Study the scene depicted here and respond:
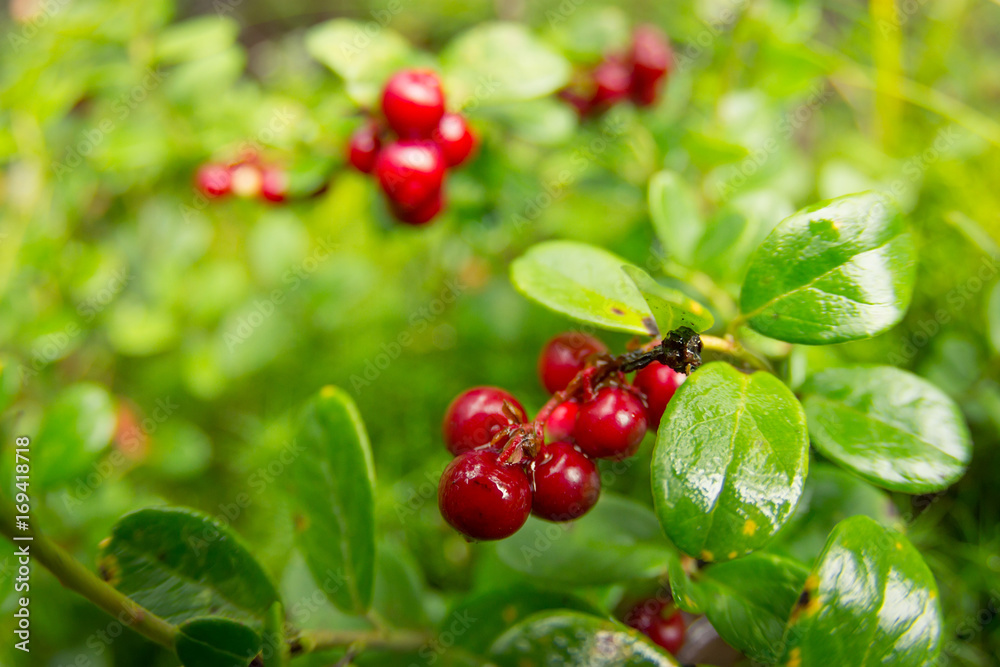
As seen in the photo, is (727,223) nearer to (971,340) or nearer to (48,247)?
(971,340)

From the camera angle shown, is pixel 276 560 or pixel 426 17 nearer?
pixel 276 560

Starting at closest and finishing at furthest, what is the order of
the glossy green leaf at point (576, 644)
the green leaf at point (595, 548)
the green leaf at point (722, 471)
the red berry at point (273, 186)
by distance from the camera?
the green leaf at point (722, 471)
the glossy green leaf at point (576, 644)
the green leaf at point (595, 548)
the red berry at point (273, 186)

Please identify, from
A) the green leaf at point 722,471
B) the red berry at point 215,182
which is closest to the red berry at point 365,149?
the red berry at point 215,182

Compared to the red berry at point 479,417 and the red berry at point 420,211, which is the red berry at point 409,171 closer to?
the red berry at point 420,211

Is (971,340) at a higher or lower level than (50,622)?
higher

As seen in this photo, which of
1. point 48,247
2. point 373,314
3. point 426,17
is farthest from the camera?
point 426,17

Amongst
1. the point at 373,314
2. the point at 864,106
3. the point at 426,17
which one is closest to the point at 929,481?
the point at 373,314

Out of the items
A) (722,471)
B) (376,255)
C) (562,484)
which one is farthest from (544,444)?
(376,255)
